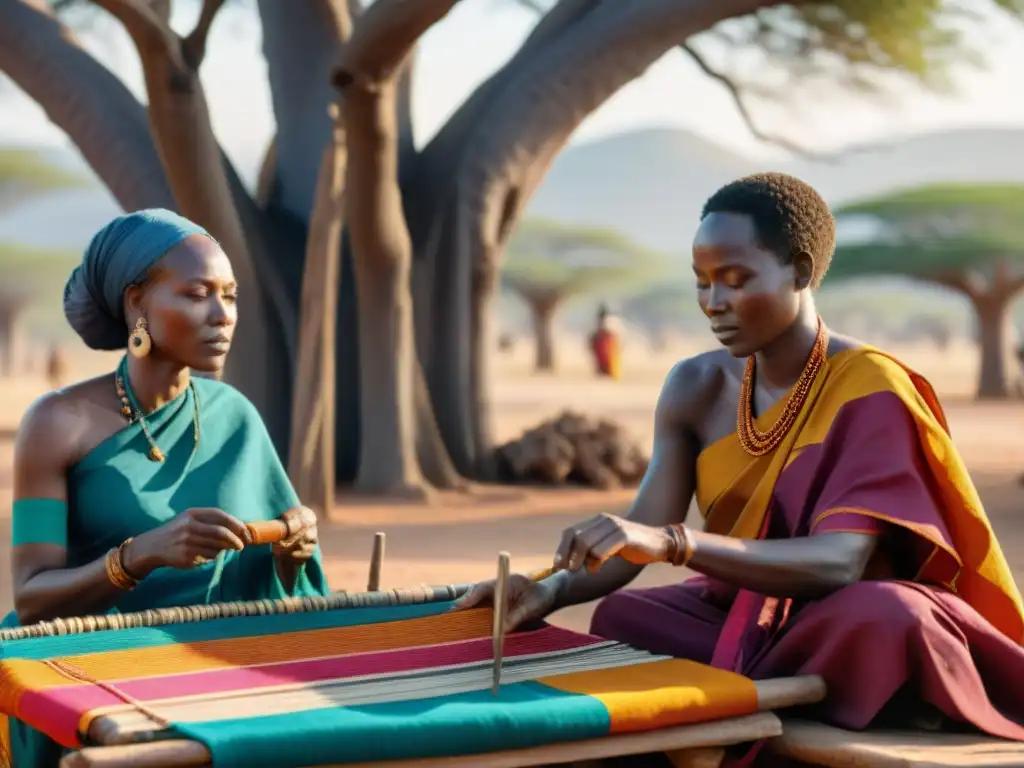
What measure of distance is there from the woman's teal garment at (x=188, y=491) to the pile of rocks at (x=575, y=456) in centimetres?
901

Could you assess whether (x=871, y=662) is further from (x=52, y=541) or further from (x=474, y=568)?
(x=474, y=568)

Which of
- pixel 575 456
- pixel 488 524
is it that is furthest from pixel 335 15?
pixel 488 524

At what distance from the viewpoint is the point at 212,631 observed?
3.44 meters

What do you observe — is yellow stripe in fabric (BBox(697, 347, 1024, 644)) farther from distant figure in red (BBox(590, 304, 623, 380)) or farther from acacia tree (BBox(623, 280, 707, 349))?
acacia tree (BBox(623, 280, 707, 349))

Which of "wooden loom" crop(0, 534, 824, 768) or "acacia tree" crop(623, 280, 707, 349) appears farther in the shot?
"acacia tree" crop(623, 280, 707, 349)

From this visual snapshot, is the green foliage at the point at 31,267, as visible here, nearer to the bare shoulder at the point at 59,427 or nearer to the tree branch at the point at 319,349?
the tree branch at the point at 319,349

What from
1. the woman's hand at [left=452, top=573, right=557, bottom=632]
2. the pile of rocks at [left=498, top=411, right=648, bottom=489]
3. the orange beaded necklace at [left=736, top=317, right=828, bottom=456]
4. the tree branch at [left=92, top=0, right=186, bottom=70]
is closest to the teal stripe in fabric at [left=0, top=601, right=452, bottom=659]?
the woman's hand at [left=452, top=573, right=557, bottom=632]

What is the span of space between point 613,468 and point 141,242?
9768 mm

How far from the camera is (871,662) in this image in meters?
3.09

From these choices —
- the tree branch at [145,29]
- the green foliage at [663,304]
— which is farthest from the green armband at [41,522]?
the green foliage at [663,304]

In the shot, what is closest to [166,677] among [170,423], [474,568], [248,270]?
[170,423]

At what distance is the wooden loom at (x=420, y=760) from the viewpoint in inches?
101

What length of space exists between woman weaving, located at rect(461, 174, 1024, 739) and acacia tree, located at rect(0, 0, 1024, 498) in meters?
6.77

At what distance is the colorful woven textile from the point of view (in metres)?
2.67
